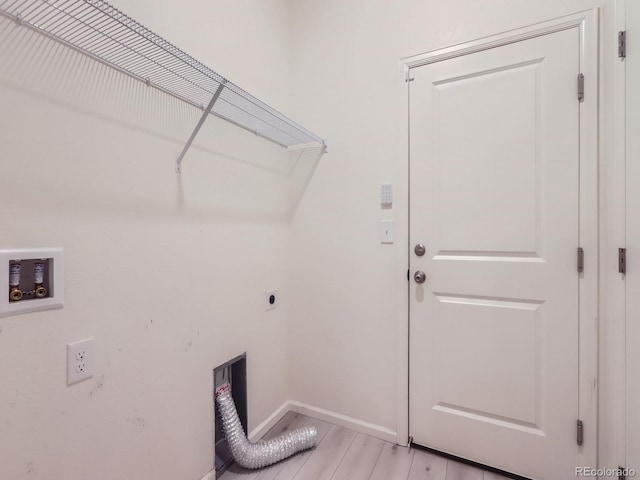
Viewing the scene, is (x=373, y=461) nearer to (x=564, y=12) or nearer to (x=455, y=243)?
(x=455, y=243)

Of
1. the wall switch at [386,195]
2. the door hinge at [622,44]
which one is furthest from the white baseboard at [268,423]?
the door hinge at [622,44]

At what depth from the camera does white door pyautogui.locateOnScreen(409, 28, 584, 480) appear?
4.47 feet

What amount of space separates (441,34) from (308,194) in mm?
1090

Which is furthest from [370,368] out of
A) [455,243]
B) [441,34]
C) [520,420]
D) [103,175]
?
[441,34]

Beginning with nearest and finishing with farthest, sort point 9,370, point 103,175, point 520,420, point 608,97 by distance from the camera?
point 9,370
point 103,175
point 608,97
point 520,420

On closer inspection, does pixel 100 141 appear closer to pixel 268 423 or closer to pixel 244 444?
pixel 244 444

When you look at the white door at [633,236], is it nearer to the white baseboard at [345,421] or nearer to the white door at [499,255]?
the white door at [499,255]

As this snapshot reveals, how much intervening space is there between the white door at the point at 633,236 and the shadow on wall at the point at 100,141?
5.41ft

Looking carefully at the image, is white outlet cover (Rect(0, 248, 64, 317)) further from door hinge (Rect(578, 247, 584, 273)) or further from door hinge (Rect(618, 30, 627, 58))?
door hinge (Rect(618, 30, 627, 58))

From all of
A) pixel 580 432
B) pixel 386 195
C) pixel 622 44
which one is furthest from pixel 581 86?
pixel 580 432

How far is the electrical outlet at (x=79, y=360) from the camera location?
929mm

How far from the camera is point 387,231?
5.59 ft

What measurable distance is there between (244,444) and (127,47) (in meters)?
1.67

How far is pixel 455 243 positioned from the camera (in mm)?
1562
